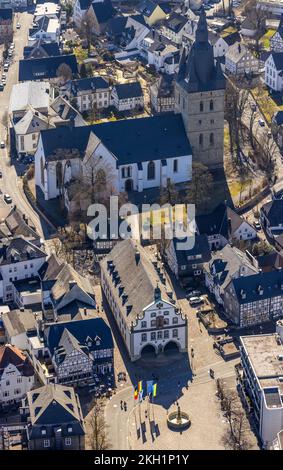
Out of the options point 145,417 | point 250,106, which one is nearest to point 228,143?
point 250,106

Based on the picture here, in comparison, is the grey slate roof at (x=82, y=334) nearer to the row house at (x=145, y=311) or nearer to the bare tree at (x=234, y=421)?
the row house at (x=145, y=311)

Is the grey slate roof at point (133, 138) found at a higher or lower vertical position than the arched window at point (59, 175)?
higher

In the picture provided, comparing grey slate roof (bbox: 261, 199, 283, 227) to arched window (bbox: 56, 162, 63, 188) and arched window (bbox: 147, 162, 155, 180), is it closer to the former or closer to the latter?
arched window (bbox: 147, 162, 155, 180)

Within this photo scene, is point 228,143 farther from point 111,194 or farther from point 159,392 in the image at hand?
point 159,392

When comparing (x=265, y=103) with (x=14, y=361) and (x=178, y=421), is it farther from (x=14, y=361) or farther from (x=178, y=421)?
(x=178, y=421)

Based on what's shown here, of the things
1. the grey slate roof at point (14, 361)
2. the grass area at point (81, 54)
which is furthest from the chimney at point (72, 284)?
the grass area at point (81, 54)

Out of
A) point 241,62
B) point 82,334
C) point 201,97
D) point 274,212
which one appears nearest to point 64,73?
point 241,62
